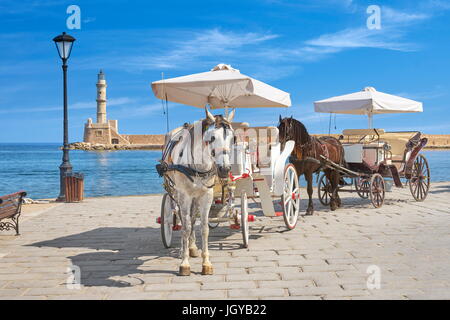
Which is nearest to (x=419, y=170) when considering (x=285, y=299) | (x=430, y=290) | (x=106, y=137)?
(x=430, y=290)

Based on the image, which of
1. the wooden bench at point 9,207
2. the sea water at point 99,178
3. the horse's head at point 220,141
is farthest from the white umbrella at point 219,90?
the sea water at point 99,178

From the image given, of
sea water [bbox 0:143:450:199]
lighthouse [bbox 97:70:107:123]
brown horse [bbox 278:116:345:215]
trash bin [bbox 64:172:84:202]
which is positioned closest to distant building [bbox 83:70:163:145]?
lighthouse [bbox 97:70:107:123]

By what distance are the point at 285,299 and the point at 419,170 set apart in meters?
9.33

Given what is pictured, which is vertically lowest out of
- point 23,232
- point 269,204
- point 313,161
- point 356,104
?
point 23,232

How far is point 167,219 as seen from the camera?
6.86m

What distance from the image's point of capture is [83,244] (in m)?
7.21

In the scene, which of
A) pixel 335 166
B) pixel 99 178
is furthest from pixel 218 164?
pixel 99 178

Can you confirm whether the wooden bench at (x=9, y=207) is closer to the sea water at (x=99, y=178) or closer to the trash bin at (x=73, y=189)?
the trash bin at (x=73, y=189)

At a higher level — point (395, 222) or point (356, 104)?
point (356, 104)

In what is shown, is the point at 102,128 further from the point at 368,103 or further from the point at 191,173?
the point at 191,173

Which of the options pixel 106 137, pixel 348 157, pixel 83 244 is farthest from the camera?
pixel 106 137

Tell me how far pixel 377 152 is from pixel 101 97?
94.5m

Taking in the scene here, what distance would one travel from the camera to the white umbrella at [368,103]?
481 inches
